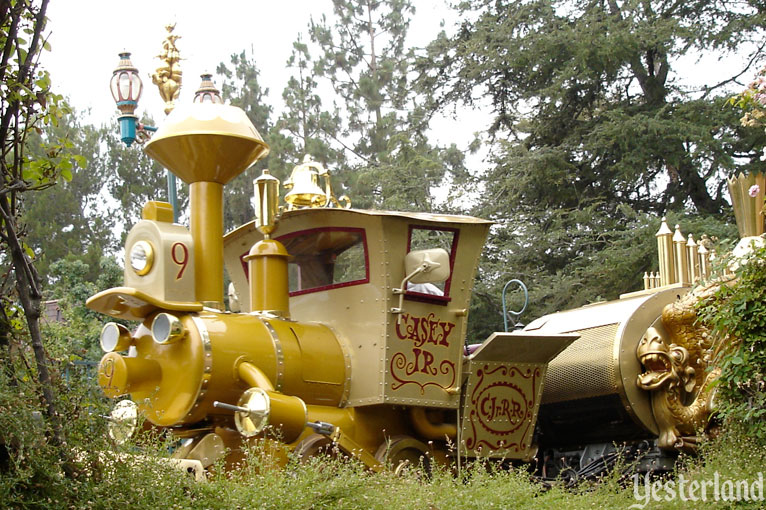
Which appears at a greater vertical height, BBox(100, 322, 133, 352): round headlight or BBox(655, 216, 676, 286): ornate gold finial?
BBox(655, 216, 676, 286): ornate gold finial

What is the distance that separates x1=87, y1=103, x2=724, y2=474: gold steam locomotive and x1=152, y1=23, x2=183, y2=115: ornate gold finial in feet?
4.84

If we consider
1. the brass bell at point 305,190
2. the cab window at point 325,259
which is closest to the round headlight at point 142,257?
the cab window at point 325,259

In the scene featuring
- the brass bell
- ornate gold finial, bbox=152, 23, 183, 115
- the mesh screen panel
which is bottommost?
the mesh screen panel

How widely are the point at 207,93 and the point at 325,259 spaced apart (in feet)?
5.18

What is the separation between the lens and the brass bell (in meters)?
8.20

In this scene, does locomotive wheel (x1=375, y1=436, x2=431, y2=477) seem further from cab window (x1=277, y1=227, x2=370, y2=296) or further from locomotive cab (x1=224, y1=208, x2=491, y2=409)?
cab window (x1=277, y1=227, x2=370, y2=296)

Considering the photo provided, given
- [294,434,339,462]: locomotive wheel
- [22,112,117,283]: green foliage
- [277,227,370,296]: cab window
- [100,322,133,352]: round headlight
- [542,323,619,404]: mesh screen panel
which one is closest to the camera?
[294,434,339,462]: locomotive wheel

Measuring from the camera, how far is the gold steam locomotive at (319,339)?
6.69 meters

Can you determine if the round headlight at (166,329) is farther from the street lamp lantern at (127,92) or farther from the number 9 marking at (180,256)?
the street lamp lantern at (127,92)

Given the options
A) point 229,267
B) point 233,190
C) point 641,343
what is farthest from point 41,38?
point 233,190

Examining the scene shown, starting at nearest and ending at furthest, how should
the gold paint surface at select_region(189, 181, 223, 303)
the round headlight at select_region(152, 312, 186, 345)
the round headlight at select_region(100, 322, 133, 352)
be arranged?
the round headlight at select_region(152, 312, 186, 345) < the round headlight at select_region(100, 322, 133, 352) < the gold paint surface at select_region(189, 181, 223, 303)

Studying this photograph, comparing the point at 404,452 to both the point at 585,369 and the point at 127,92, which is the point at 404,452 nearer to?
the point at 585,369

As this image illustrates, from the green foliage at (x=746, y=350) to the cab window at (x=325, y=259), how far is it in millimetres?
2572

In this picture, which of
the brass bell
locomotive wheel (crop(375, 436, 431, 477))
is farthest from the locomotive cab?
the brass bell
